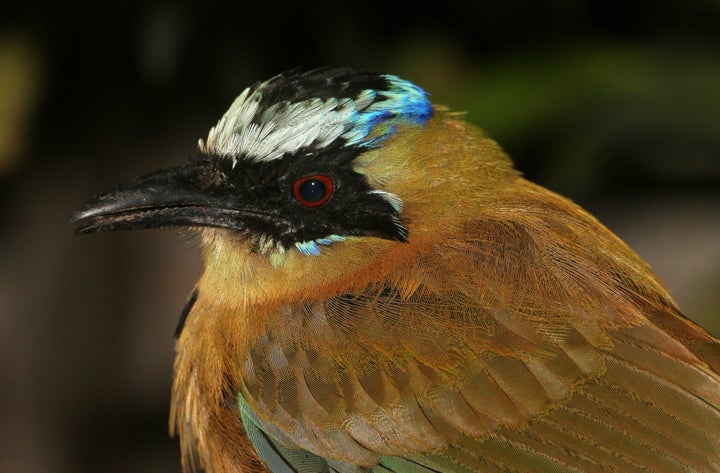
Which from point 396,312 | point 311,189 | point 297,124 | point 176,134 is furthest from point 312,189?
point 176,134

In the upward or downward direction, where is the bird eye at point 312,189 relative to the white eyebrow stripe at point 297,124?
downward

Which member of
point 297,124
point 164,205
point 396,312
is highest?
point 297,124

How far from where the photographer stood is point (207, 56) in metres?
Result: 4.86

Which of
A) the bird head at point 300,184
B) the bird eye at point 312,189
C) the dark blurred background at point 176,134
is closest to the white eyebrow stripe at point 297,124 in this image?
the bird head at point 300,184

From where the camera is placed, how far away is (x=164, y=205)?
3.13 metres

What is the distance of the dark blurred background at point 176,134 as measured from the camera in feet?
15.8

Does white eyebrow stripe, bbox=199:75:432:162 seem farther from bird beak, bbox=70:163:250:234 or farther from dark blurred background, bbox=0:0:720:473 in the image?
dark blurred background, bbox=0:0:720:473

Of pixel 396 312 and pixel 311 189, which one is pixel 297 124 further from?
pixel 396 312

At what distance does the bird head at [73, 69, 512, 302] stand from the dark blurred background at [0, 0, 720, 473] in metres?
1.52

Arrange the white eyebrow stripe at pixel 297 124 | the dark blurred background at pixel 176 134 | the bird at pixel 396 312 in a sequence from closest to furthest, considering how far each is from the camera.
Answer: the bird at pixel 396 312
the white eyebrow stripe at pixel 297 124
the dark blurred background at pixel 176 134

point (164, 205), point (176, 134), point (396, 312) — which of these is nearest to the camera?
point (396, 312)

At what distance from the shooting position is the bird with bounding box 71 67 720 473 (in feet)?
9.39

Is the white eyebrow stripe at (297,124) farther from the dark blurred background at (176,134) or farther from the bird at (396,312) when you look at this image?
the dark blurred background at (176,134)

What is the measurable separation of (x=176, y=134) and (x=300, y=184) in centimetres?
330
